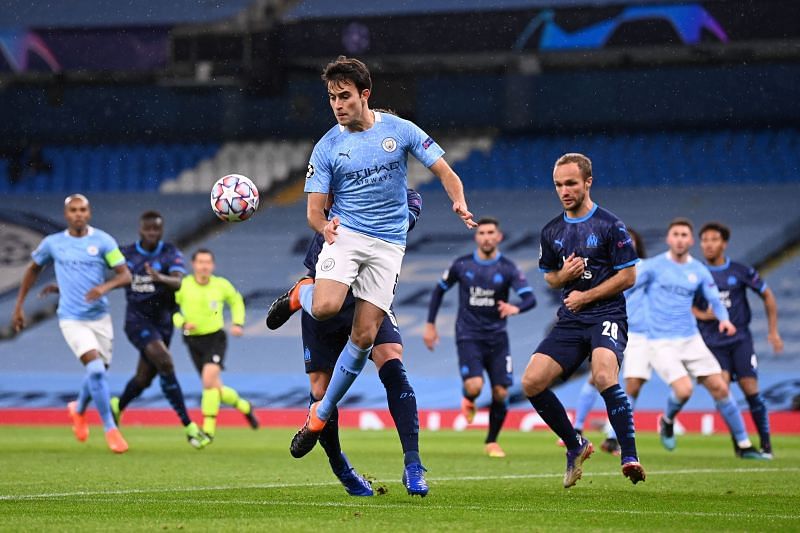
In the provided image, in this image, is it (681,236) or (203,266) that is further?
(203,266)

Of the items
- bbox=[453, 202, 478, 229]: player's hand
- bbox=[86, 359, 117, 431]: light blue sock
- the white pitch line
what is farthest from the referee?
bbox=[453, 202, 478, 229]: player's hand

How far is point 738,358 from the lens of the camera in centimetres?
1484

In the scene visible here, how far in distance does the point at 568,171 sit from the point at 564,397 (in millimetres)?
14336

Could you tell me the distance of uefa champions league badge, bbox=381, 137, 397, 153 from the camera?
7.70 m

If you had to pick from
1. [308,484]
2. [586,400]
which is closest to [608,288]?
[308,484]

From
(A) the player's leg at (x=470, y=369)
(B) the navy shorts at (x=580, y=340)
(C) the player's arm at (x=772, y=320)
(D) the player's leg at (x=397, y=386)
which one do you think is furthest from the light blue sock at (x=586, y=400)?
(D) the player's leg at (x=397, y=386)

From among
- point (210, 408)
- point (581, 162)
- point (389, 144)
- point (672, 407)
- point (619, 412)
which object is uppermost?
point (581, 162)

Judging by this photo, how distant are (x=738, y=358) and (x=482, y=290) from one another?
2921 millimetres

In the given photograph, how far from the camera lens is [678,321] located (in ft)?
46.2

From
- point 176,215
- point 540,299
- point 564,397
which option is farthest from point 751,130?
point 176,215

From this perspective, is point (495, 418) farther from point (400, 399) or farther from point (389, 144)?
point (389, 144)

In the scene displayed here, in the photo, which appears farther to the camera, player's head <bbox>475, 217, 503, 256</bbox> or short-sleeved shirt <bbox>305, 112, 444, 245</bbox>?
player's head <bbox>475, 217, 503, 256</bbox>

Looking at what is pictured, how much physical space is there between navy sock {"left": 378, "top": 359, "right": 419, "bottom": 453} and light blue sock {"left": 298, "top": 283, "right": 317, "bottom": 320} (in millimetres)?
554

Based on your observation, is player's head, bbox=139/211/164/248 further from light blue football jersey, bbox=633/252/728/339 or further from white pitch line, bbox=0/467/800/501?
white pitch line, bbox=0/467/800/501
